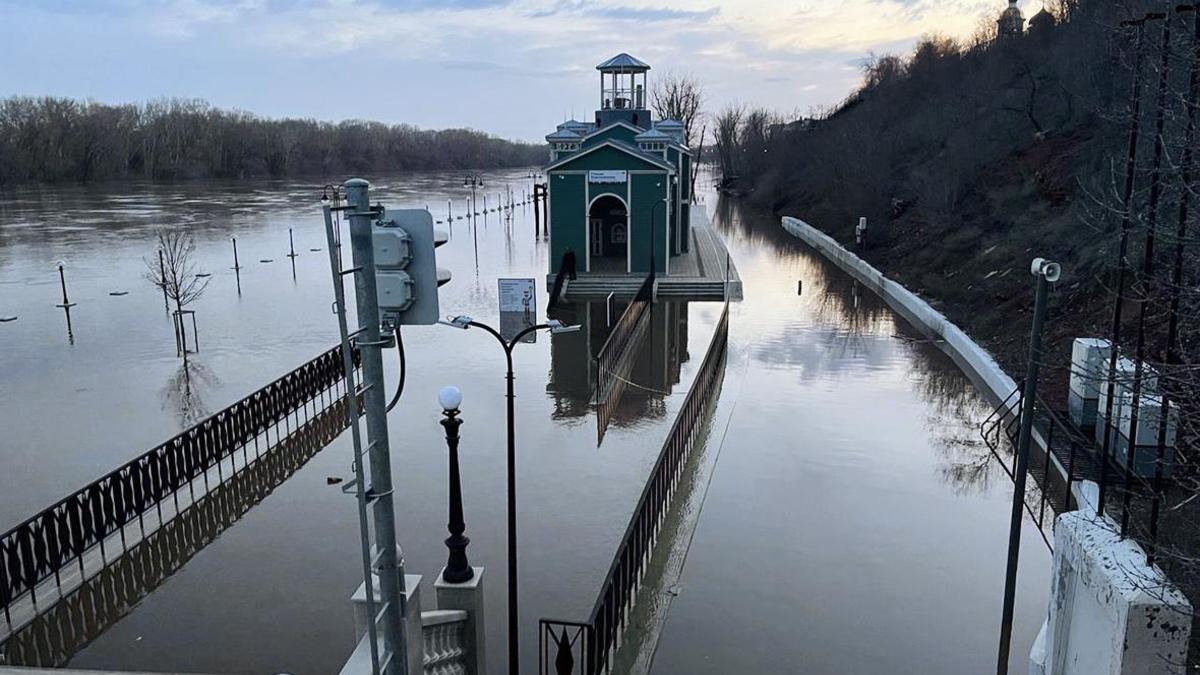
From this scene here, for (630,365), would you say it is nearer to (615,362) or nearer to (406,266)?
(615,362)

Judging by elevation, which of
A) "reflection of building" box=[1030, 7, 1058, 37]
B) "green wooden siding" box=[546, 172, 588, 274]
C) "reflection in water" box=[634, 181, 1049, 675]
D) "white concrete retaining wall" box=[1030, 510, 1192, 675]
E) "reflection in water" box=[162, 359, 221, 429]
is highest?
"reflection of building" box=[1030, 7, 1058, 37]

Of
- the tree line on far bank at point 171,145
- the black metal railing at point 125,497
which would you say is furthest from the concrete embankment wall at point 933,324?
the tree line on far bank at point 171,145

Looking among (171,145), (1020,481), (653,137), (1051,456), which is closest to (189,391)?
(1020,481)

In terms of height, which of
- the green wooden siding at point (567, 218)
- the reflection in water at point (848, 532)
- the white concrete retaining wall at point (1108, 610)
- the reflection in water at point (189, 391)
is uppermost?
the green wooden siding at point (567, 218)

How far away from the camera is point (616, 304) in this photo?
24719 millimetres

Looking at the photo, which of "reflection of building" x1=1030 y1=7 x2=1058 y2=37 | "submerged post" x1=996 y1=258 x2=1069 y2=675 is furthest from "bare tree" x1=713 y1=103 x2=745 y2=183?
"submerged post" x1=996 y1=258 x2=1069 y2=675

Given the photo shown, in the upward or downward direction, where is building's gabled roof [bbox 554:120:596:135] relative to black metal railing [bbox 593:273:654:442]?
upward

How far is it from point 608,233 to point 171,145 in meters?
89.2

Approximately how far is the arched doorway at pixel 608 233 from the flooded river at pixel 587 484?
6504 millimetres

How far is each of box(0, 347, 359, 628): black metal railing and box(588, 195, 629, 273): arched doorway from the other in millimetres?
17677

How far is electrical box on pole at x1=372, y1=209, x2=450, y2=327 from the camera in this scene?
3.38 metres

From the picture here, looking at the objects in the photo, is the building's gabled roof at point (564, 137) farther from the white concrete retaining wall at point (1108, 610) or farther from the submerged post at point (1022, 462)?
the white concrete retaining wall at point (1108, 610)

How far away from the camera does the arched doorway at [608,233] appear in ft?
98.4

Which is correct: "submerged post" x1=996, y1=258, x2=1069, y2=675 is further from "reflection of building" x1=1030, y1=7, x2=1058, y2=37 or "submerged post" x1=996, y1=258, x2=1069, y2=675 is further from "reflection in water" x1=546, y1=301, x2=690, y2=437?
"reflection of building" x1=1030, y1=7, x2=1058, y2=37
